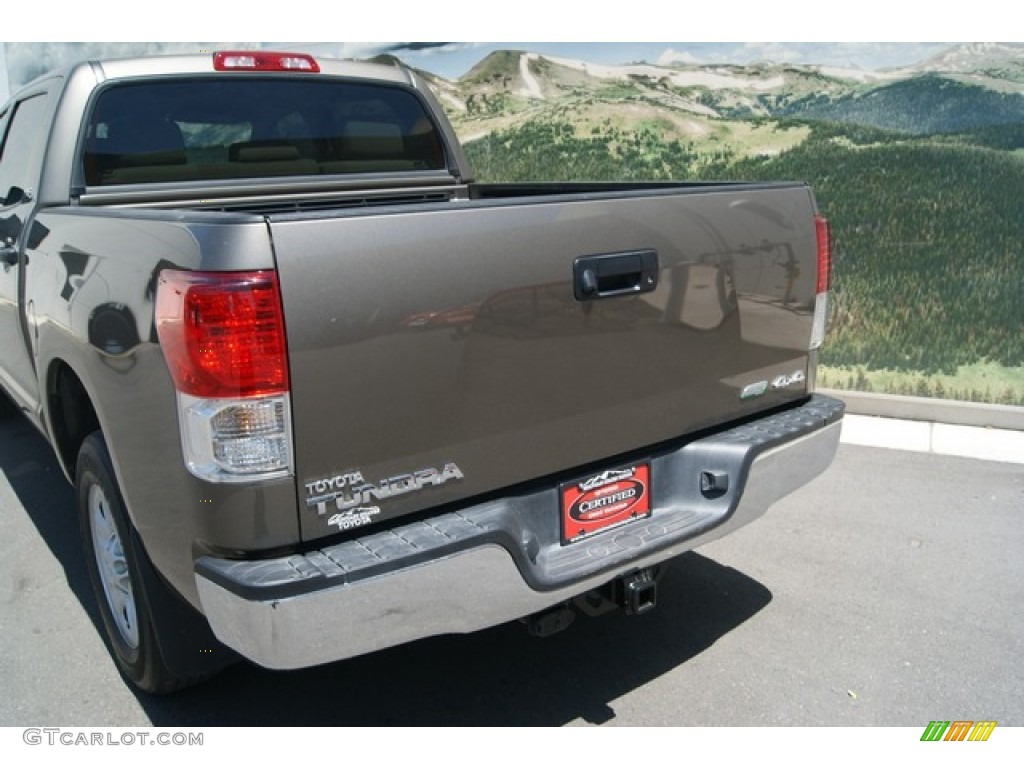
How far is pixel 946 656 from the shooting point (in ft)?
10.7

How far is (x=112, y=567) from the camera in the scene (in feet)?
10.4

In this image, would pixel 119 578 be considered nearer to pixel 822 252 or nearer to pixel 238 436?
pixel 238 436

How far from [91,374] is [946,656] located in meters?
3.10

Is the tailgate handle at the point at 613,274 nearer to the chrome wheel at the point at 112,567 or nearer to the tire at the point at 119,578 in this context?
the tire at the point at 119,578

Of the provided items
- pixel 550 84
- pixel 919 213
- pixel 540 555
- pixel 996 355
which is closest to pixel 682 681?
pixel 540 555

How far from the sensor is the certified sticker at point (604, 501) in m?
2.69

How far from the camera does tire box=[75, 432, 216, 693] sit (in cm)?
273

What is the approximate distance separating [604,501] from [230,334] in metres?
1.27

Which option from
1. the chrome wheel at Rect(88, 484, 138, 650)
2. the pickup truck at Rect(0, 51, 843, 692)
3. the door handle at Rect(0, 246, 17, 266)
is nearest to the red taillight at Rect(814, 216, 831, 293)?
the pickup truck at Rect(0, 51, 843, 692)

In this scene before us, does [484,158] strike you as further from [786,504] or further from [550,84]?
[786,504]

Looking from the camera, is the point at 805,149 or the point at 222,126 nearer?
the point at 222,126

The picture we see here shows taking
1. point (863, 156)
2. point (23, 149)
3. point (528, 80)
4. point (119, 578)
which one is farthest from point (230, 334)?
point (528, 80)

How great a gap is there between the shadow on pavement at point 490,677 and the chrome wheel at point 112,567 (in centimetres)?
28

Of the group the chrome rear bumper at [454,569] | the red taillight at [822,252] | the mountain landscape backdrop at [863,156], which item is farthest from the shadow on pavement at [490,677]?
the mountain landscape backdrop at [863,156]
